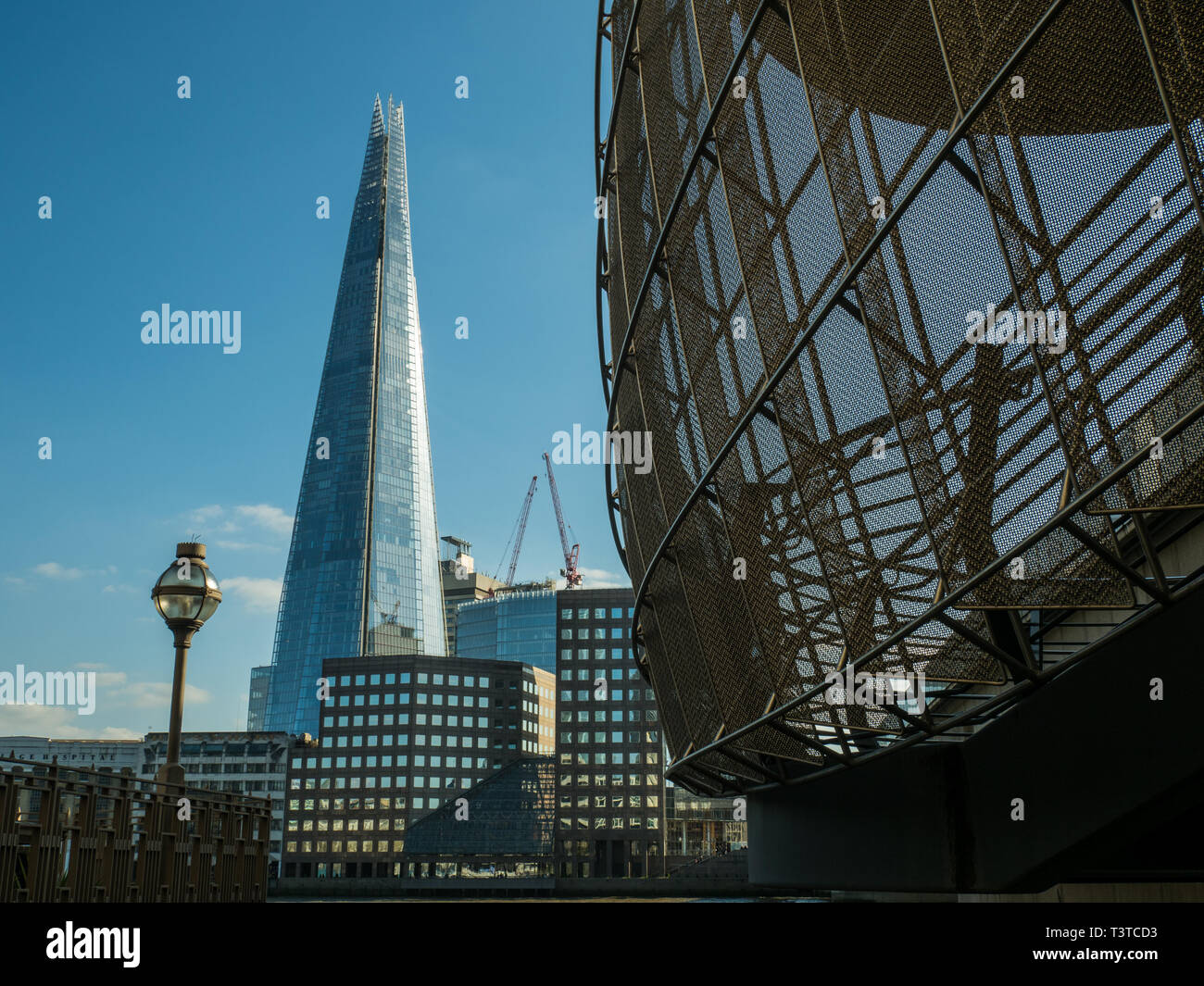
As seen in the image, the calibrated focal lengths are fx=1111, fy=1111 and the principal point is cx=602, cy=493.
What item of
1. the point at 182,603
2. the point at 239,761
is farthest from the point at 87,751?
the point at 182,603

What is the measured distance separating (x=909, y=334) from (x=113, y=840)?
37.2 ft

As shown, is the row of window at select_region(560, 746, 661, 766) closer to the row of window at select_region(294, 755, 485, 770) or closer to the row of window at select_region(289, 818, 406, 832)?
the row of window at select_region(294, 755, 485, 770)

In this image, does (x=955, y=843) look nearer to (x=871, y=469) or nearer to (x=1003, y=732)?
(x=1003, y=732)

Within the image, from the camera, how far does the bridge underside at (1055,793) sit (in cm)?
1098

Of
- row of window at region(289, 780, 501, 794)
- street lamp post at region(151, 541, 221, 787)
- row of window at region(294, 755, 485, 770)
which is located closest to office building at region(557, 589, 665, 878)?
row of window at region(294, 755, 485, 770)

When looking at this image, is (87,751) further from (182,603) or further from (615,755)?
(182,603)

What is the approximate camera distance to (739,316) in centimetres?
1517

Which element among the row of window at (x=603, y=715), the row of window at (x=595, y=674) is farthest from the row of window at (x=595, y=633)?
the row of window at (x=603, y=715)

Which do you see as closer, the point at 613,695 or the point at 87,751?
the point at 613,695

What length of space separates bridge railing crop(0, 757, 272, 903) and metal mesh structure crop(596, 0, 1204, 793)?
26.2ft

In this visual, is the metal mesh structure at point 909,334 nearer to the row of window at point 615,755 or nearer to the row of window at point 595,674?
the row of window at point 615,755

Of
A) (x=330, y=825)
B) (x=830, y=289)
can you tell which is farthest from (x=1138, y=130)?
(x=330, y=825)

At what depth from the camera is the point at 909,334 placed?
11.5 meters
